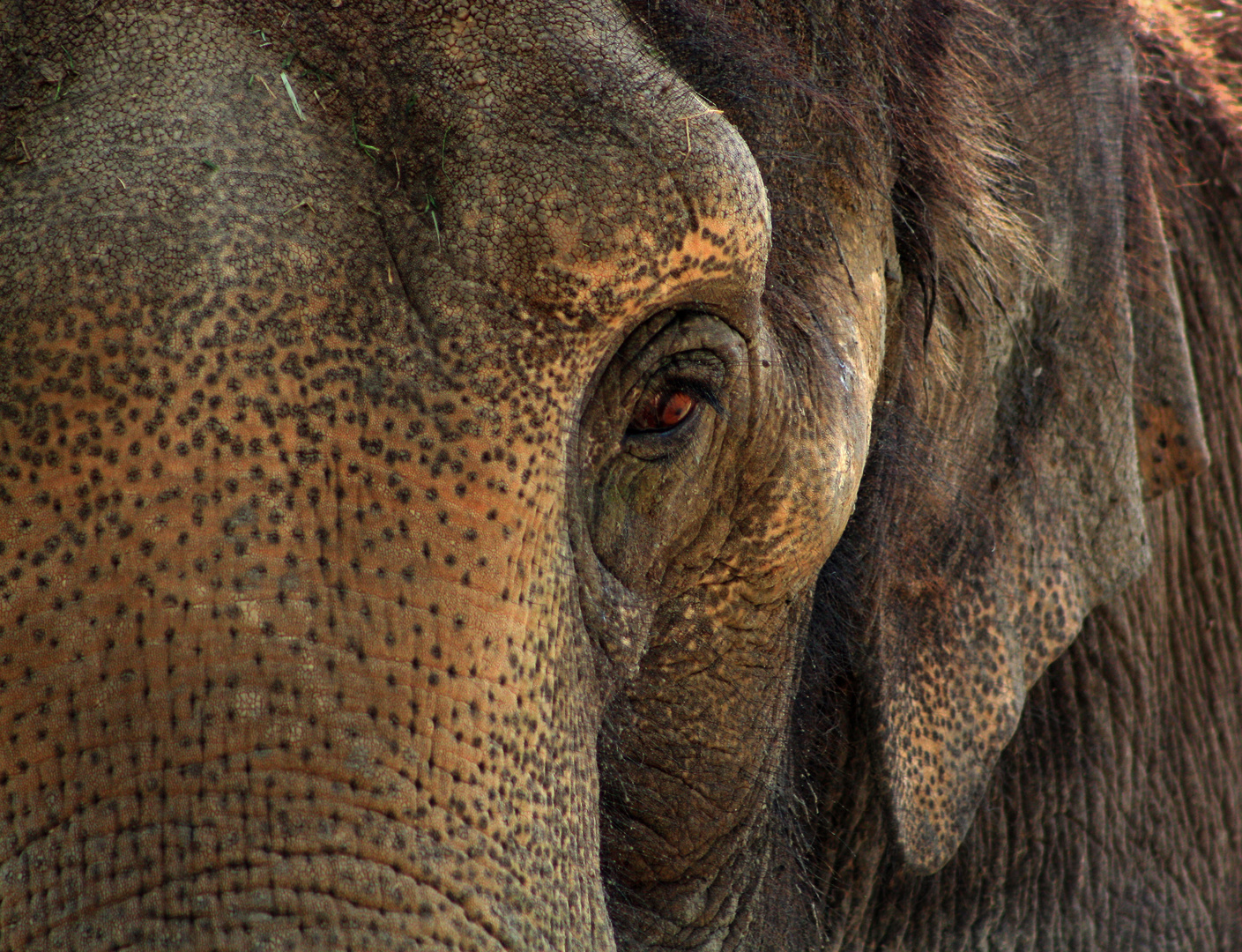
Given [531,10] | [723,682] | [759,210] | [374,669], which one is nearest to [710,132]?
[759,210]

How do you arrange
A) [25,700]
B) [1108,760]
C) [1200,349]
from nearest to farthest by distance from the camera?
1. [25,700]
2. [1108,760]
3. [1200,349]

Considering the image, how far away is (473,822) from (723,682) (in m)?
0.69

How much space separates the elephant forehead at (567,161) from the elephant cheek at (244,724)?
27 cm

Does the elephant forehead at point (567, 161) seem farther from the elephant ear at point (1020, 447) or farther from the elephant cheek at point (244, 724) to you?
the elephant ear at point (1020, 447)

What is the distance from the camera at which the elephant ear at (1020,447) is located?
7.44 feet

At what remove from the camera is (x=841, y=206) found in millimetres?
2020

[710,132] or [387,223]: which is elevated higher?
[710,132]

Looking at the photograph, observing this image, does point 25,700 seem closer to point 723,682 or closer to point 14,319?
point 14,319

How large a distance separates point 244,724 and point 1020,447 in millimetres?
1642

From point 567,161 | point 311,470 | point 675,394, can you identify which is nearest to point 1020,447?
point 675,394

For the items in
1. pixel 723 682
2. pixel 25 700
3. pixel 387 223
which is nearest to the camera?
pixel 25 700

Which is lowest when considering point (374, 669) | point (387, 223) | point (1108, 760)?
point (1108, 760)

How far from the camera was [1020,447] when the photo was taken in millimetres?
2475

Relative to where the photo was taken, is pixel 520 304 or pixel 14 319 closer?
pixel 14 319
